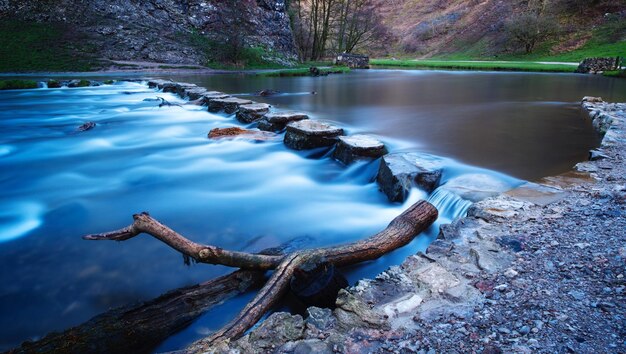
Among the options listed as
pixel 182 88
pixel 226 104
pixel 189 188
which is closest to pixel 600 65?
pixel 226 104

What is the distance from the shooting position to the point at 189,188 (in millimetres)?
5621

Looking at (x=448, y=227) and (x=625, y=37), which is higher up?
(x=625, y=37)

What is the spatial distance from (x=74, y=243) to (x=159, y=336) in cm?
212

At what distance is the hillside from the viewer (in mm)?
33812

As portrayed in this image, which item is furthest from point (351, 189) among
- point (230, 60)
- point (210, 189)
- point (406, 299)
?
point (230, 60)

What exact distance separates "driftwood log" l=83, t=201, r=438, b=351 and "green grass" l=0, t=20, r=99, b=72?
2413 centimetres

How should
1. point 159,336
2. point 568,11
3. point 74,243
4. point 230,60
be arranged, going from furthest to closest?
point 568,11, point 230,60, point 74,243, point 159,336

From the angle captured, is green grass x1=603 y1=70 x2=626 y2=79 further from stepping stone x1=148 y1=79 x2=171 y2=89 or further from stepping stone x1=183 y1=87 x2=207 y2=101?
stepping stone x1=148 y1=79 x2=171 y2=89

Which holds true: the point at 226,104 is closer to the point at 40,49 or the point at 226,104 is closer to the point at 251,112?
the point at 251,112

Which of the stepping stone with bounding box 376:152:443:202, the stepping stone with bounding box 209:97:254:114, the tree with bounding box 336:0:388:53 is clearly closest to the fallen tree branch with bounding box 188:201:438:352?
the stepping stone with bounding box 376:152:443:202

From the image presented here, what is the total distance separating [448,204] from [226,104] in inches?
313

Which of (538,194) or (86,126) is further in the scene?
(86,126)

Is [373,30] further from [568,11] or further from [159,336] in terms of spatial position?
[159,336]

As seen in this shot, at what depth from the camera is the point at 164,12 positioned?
93.6ft
